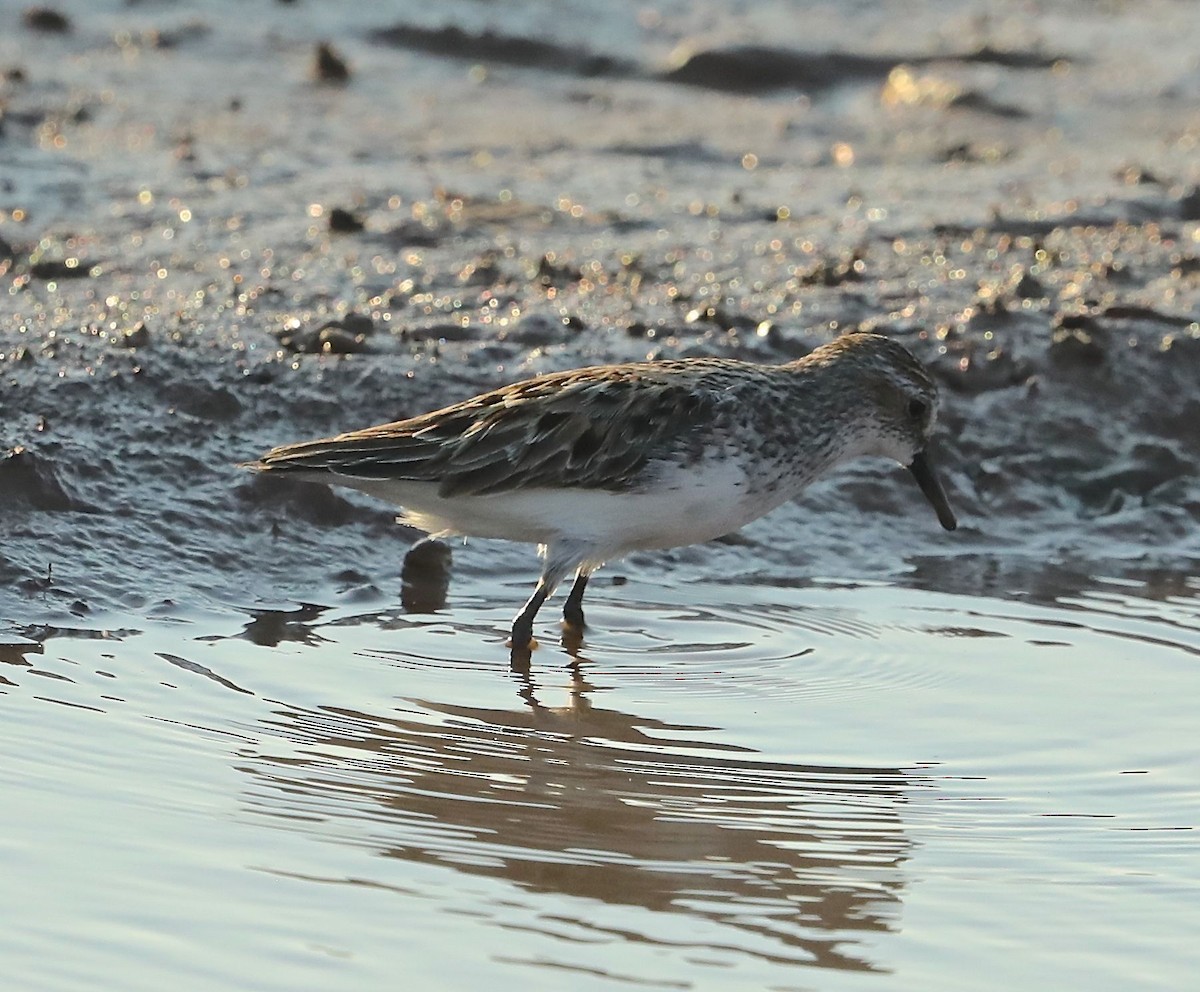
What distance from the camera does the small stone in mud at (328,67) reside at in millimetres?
14133

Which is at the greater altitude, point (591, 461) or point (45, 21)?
point (45, 21)

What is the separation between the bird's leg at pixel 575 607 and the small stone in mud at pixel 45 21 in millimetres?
8810

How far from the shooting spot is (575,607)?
7.18m

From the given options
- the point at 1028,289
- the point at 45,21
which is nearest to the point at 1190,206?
the point at 1028,289

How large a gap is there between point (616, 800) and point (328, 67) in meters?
9.57

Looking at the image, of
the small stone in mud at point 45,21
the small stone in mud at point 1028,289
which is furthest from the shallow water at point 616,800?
the small stone in mud at point 45,21

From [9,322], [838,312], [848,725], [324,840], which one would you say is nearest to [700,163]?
[838,312]

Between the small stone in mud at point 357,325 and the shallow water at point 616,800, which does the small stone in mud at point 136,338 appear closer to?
the small stone in mud at point 357,325

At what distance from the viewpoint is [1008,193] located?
12.3m

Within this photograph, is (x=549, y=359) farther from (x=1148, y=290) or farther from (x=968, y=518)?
(x=1148, y=290)

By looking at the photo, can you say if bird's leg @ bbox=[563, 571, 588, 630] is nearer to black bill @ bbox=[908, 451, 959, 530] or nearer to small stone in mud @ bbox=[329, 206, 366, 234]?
black bill @ bbox=[908, 451, 959, 530]

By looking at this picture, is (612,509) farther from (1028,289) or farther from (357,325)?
(1028,289)

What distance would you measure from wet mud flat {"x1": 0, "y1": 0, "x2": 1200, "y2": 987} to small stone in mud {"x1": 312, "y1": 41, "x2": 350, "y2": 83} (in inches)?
1.4

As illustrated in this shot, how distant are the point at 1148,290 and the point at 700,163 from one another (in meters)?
3.72
